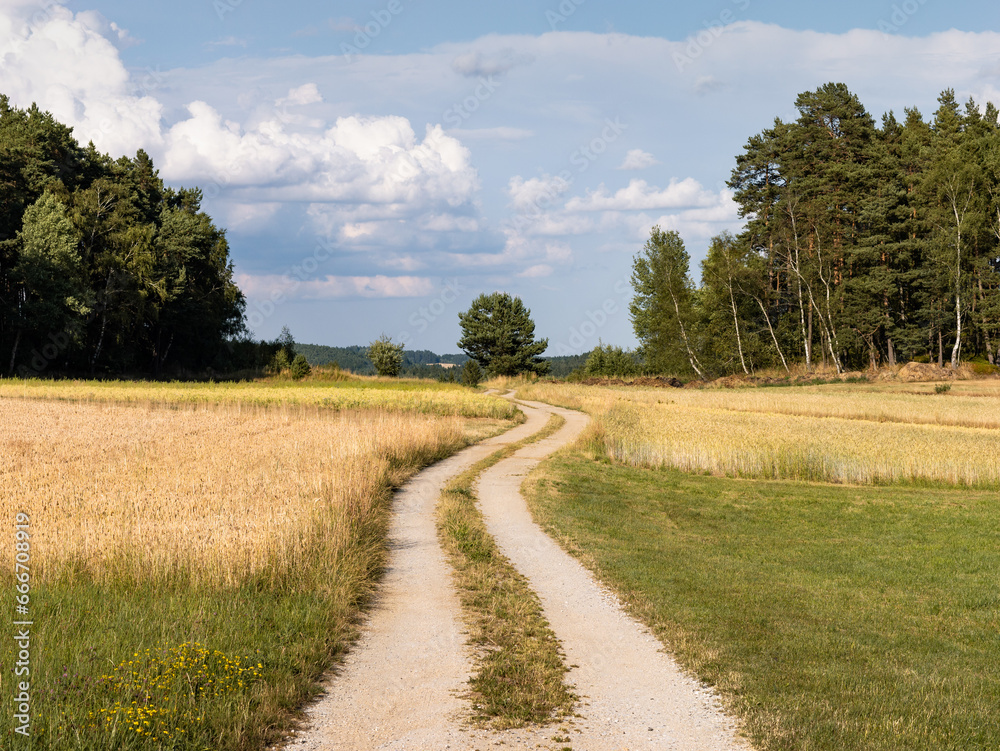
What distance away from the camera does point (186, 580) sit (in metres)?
9.27

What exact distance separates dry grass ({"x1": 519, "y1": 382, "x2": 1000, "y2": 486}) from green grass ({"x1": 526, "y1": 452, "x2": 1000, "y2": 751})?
5.12 feet

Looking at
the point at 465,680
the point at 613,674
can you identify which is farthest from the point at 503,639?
the point at 613,674

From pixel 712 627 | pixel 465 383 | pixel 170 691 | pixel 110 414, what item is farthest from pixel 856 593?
pixel 465 383

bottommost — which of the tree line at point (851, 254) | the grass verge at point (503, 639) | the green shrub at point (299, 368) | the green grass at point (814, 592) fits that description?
the green grass at point (814, 592)

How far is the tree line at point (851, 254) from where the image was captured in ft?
179

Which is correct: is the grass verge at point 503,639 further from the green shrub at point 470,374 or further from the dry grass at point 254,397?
the green shrub at point 470,374

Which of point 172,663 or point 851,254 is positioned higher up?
Result: point 851,254

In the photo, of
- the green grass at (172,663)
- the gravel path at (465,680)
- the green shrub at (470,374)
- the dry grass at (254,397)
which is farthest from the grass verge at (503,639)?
the green shrub at (470,374)

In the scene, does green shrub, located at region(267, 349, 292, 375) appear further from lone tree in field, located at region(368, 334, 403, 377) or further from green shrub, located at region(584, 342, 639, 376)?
green shrub, located at region(584, 342, 639, 376)

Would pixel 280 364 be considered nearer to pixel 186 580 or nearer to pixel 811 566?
pixel 811 566

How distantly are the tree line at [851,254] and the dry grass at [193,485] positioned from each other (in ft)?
146

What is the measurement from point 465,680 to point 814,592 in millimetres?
6594

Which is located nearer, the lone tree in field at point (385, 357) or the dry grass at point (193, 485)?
the dry grass at point (193, 485)

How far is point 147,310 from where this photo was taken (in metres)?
58.7
